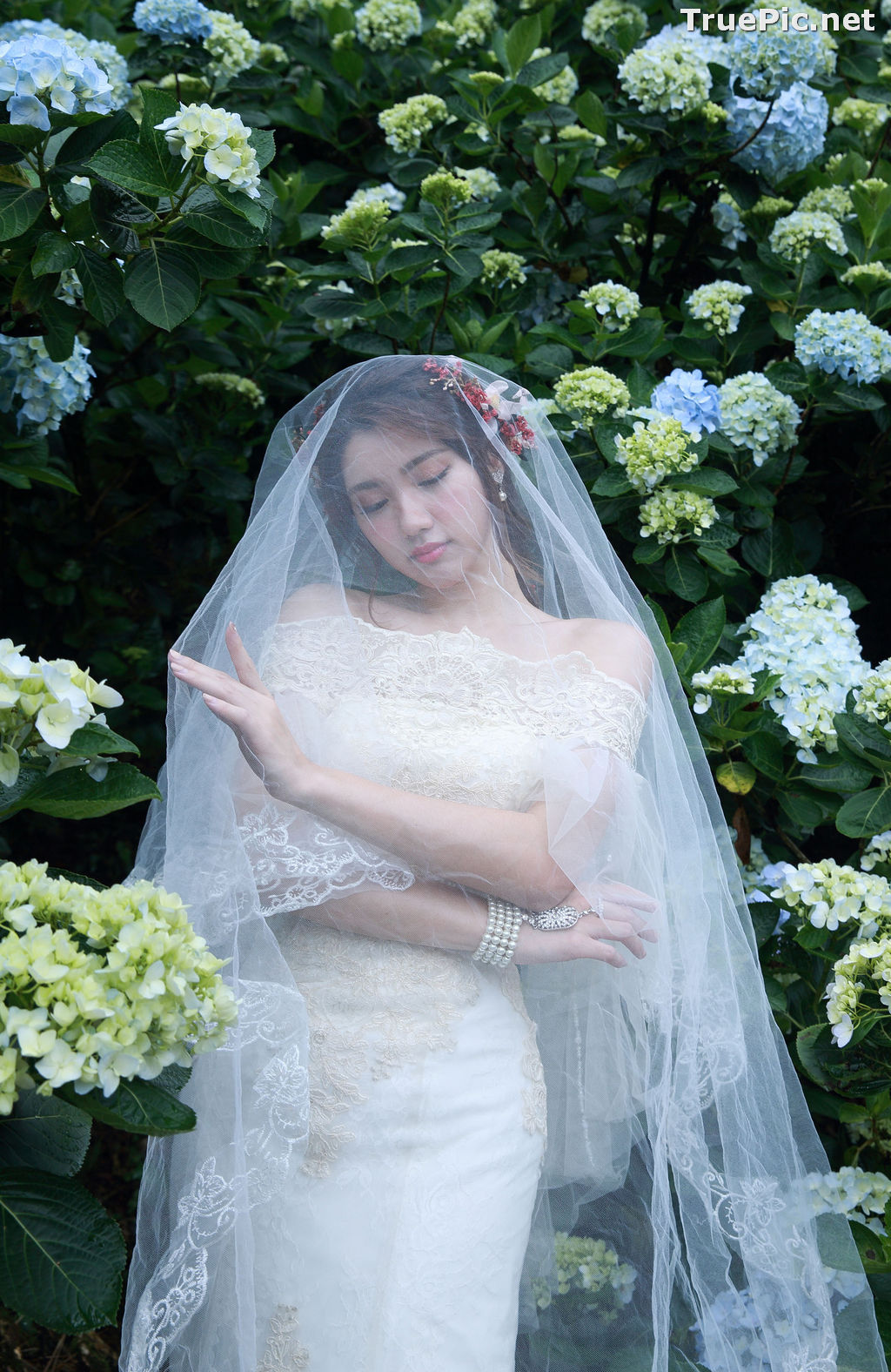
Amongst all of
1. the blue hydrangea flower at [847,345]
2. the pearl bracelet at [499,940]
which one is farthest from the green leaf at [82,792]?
the blue hydrangea flower at [847,345]

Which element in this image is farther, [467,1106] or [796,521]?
[796,521]

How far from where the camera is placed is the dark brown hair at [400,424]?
1907mm

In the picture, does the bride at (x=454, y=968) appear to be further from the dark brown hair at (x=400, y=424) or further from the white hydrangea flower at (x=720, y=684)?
the white hydrangea flower at (x=720, y=684)

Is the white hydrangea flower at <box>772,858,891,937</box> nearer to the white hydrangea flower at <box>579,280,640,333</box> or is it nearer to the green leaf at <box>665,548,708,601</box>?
the green leaf at <box>665,548,708,601</box>

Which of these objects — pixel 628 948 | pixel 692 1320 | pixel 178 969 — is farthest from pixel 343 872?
pixel 692 1320

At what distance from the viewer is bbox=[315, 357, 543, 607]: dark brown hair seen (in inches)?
75.1

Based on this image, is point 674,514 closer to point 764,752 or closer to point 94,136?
point 764,752

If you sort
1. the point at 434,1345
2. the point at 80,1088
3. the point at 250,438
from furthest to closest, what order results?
the point at 250,438 → the point at 434,1345 → the point at 80,1088

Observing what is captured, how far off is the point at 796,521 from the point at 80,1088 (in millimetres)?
2381

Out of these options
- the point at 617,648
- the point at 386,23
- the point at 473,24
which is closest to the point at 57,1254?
the point at 617,648

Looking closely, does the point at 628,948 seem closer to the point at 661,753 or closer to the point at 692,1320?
the point at 661,753

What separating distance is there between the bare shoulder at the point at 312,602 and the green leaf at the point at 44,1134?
36.2 inches

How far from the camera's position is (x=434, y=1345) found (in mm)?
1568

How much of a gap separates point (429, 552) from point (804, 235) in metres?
1.50
